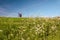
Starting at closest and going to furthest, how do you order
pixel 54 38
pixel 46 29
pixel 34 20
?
pixel 54 38
pixel 46 29
pixel 34 20

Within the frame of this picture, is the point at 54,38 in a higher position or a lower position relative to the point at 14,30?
lower

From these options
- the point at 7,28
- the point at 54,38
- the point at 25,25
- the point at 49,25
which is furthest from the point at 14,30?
the point at 49,25

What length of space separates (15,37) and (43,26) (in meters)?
2.61

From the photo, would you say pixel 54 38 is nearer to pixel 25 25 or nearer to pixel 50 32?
pixel 50 32

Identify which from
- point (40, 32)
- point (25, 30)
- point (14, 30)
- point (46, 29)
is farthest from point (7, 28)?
point (46, 29)

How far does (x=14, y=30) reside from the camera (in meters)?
8.55

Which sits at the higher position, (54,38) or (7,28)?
(7,28)

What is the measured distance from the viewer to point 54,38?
9609 mm

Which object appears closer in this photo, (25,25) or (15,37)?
(15,37)

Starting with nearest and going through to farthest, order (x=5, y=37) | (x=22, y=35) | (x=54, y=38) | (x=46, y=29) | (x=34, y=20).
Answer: (x=5, y=37), (x=22, y=35), (x=54, y=38), (x=46, y=29), (x=34, y=20)

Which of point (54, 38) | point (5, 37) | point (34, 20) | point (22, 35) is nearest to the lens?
point (5, 37)

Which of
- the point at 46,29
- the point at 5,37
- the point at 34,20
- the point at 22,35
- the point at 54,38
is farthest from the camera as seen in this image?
the point at 34,20

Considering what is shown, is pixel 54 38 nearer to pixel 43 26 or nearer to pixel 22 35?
pixel 43 26

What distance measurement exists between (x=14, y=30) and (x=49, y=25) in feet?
9.63
